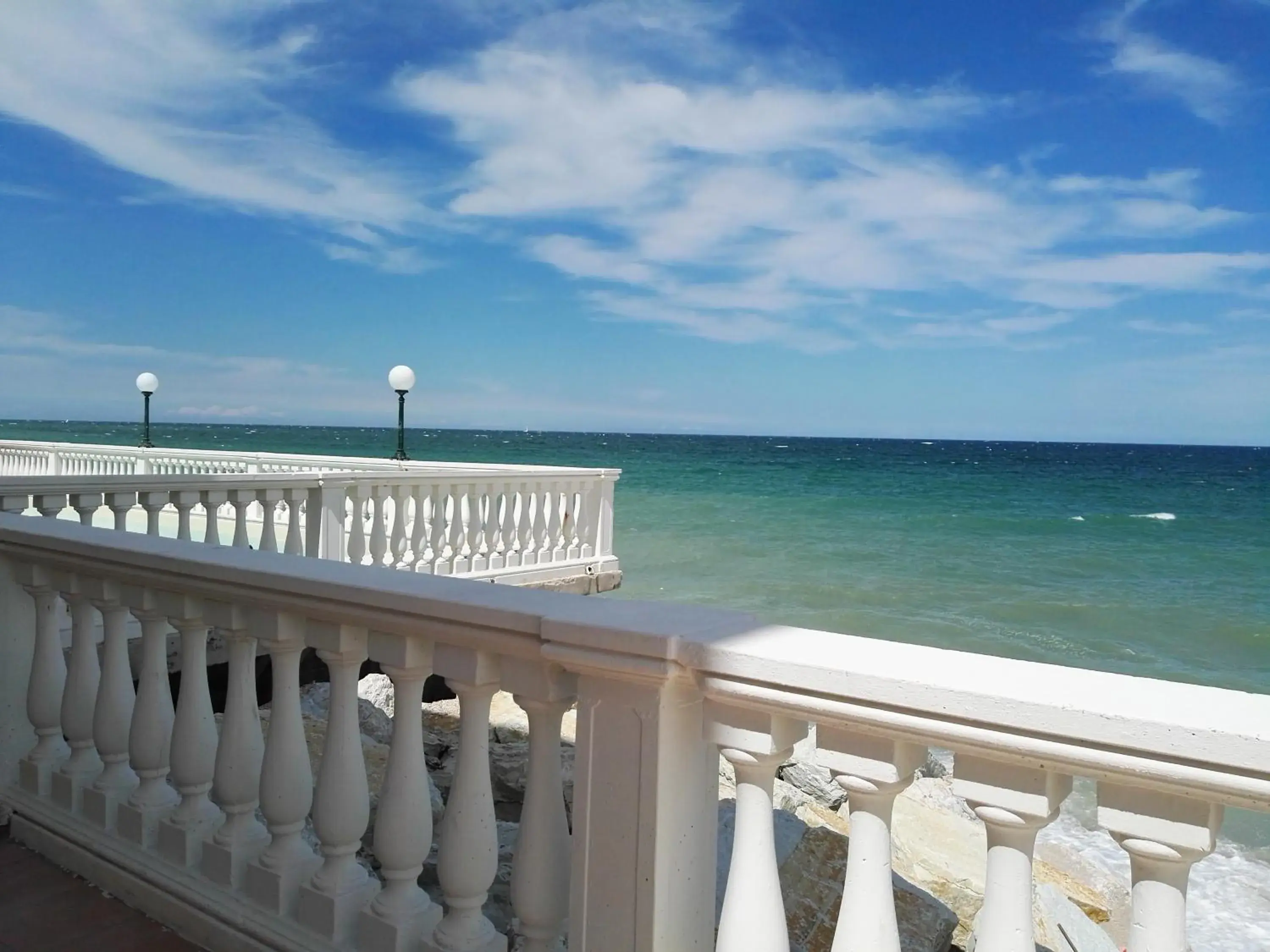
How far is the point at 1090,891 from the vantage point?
4559 millimetres

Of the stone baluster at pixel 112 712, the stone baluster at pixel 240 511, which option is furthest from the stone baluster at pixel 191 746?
the stone baluster at pixel 240 511

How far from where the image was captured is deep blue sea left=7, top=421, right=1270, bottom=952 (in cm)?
1254

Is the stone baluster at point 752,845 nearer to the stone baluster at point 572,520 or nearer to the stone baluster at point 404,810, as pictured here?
the stone baluster at point 404,810

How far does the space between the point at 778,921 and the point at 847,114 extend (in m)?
29.0

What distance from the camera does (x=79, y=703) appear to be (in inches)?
107

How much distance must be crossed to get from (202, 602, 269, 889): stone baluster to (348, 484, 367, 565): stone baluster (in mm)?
5565

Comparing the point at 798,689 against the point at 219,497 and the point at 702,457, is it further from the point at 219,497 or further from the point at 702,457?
the point at 702,457

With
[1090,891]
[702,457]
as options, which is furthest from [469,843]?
[702,457]

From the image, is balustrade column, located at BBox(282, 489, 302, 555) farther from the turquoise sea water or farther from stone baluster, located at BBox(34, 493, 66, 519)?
the turquoise sea water

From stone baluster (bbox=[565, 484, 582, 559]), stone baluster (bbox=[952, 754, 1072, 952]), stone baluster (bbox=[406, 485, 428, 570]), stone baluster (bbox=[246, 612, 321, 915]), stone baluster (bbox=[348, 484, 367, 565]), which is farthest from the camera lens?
stone baluster (bbox=[565, 484, 582, 559])

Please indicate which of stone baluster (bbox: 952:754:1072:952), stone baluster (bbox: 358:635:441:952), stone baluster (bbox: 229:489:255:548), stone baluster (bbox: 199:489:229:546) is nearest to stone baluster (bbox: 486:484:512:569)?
stone baluster (bbox: 229:489:255:548)

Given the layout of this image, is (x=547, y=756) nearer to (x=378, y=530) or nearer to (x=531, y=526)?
(x=378, y=530)

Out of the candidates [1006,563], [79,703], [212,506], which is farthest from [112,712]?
[1006,563]

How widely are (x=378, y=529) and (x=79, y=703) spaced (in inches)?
212
